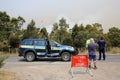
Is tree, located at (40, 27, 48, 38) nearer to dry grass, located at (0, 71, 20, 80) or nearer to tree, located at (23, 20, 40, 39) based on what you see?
tree, located at (23, 20, 40, 39)

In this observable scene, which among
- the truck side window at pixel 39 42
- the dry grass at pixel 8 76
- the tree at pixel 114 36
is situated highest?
the tree at pixel 114 36

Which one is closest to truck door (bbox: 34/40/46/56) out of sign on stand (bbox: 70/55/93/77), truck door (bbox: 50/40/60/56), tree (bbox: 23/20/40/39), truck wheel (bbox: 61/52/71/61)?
truck door (bbox: 50/40/60/56)

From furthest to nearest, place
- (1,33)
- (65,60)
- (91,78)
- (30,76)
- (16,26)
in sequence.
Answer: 1. (16,26)
2. (1,33)
3. (65,60)
4. (30,76)
5. (91,78)

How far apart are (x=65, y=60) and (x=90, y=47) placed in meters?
6.45

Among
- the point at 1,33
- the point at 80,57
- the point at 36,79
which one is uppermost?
the point at 1,33

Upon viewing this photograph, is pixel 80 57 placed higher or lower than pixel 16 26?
lower

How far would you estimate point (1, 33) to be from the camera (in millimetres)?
49375

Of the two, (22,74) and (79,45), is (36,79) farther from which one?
(79,45)

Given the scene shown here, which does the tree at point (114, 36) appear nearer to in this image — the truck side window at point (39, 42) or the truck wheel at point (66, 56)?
the truck wheel at point (66, 56)

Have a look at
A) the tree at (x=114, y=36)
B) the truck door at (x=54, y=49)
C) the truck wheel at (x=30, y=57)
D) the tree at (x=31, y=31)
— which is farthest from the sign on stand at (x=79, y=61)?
the tree at (x=114, y=36)

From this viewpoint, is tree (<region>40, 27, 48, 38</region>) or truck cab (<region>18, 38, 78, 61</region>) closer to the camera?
truck cab (<region>18, 38, 78, 61</region>)

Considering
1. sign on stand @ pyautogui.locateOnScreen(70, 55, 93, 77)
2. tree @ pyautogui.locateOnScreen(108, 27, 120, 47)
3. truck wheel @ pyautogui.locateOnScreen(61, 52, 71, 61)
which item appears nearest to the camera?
sign on stand @ pyautogui.locateOnScreen(70, 55, 93, 77)

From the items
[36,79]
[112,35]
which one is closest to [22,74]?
[36,79]

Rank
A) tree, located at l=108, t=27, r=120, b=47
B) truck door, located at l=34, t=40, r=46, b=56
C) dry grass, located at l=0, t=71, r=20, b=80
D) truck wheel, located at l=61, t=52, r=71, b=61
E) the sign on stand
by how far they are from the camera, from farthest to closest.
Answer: tree, located at l=108, t=27, r=120, b=47 < truck door, located at l=34, t=40, r=46, b=56 < truck wheel, located at l=61, t=52, r=71, b=61 < the sign on stand < dry grass, located at l=0, t=71, r=20, b=80
